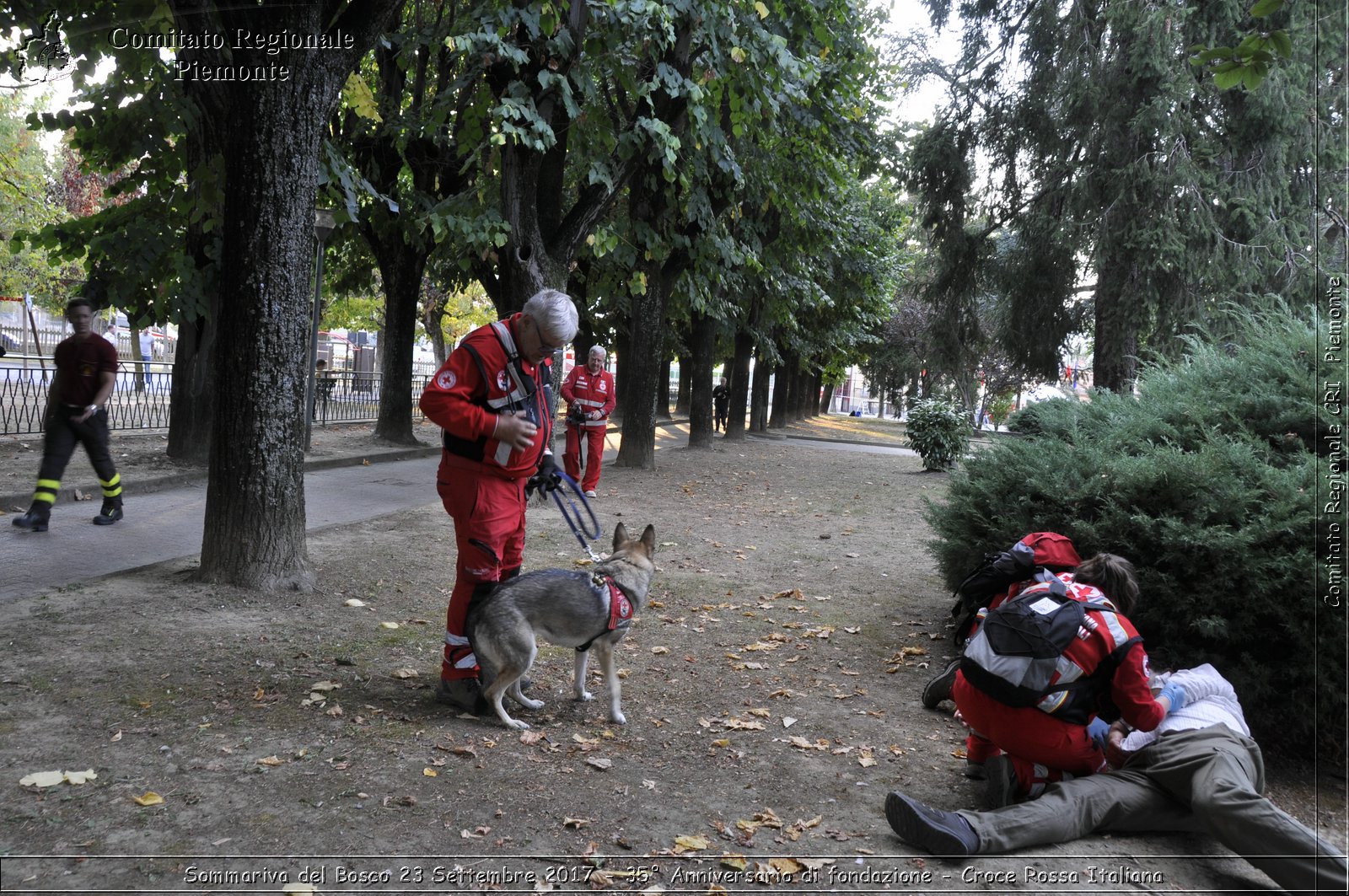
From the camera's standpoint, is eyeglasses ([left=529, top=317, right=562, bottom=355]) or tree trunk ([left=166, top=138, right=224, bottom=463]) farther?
tree trunk ([left=166, top=138, right=224, bottom=463])

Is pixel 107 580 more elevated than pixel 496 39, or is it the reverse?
pixel 496 39

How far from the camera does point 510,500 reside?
16.0 ft

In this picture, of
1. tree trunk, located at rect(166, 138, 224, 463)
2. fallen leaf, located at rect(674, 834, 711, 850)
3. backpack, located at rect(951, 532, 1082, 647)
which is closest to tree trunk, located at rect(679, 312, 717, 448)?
tree trunk, located at rect(166, 138, 224, 463)

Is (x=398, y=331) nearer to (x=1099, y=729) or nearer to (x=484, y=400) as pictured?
(x=484, y=400)

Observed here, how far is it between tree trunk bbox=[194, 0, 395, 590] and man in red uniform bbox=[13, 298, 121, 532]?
9.43 ft

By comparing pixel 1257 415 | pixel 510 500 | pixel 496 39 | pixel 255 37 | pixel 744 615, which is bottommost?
pixel 744 615

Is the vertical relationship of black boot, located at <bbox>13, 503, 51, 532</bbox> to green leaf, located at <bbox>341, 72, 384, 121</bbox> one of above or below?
below

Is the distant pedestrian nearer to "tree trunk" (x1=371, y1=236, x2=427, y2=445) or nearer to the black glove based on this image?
"tree trunk" (x1=371, y1=236, x2=427, y2=445)

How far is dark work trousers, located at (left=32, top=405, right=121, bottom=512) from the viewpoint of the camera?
27.5 ft

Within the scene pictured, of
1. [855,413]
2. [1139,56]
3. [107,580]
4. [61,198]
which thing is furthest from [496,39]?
[855,413]

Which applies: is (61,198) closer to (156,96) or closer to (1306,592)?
(156,96)

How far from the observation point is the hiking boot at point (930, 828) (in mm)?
3797

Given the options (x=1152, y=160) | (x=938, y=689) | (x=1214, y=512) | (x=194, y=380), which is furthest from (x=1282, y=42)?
(x=194, y=380)

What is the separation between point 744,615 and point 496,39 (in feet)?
21.1
